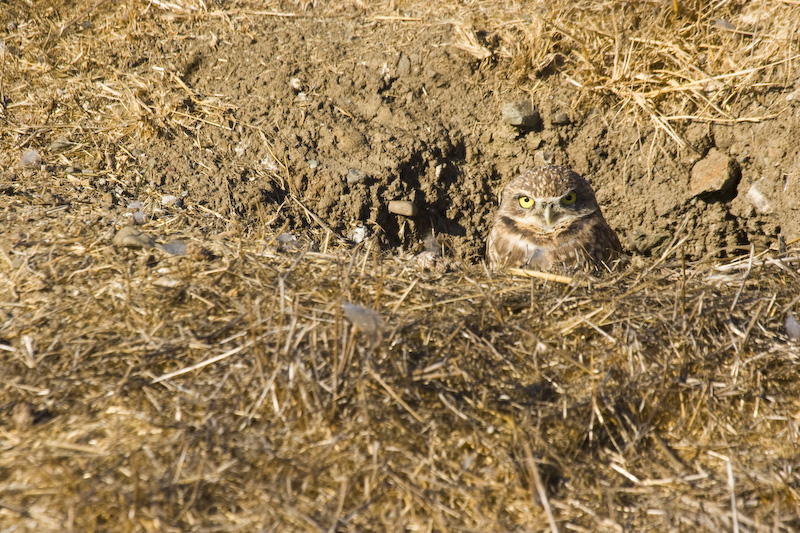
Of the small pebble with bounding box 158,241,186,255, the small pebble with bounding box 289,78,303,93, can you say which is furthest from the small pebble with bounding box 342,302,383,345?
the small pebble with bounding box 289,78,303,93

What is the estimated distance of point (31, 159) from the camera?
3.23 m

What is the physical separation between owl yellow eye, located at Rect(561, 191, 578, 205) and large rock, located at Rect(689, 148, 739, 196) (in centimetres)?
105

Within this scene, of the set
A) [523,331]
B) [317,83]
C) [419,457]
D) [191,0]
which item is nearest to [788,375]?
[523,331]

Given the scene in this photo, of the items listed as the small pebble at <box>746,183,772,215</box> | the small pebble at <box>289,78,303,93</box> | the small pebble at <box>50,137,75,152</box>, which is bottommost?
the small pebble at <box>746,183,772,215</box>

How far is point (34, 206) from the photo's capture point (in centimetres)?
288

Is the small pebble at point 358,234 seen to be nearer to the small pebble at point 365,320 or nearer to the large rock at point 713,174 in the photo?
the small pebble at point 365,320

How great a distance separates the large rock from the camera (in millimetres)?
3930

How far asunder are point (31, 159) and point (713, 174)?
3943 mm

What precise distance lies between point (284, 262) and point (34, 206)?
1252 mm

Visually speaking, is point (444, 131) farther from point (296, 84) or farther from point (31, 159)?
point (31, 159)

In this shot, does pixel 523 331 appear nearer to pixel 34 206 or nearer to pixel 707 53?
pixel 34 206

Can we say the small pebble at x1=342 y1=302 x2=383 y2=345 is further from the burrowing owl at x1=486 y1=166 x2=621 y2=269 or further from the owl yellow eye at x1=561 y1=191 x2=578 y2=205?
the owl yellow eye at x1=561 y1=191 x2=578 y2=205

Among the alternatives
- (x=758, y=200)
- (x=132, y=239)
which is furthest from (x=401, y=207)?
(x=758, y=200)

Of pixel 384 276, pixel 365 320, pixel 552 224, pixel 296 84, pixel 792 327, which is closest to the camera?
pixel 365 320
